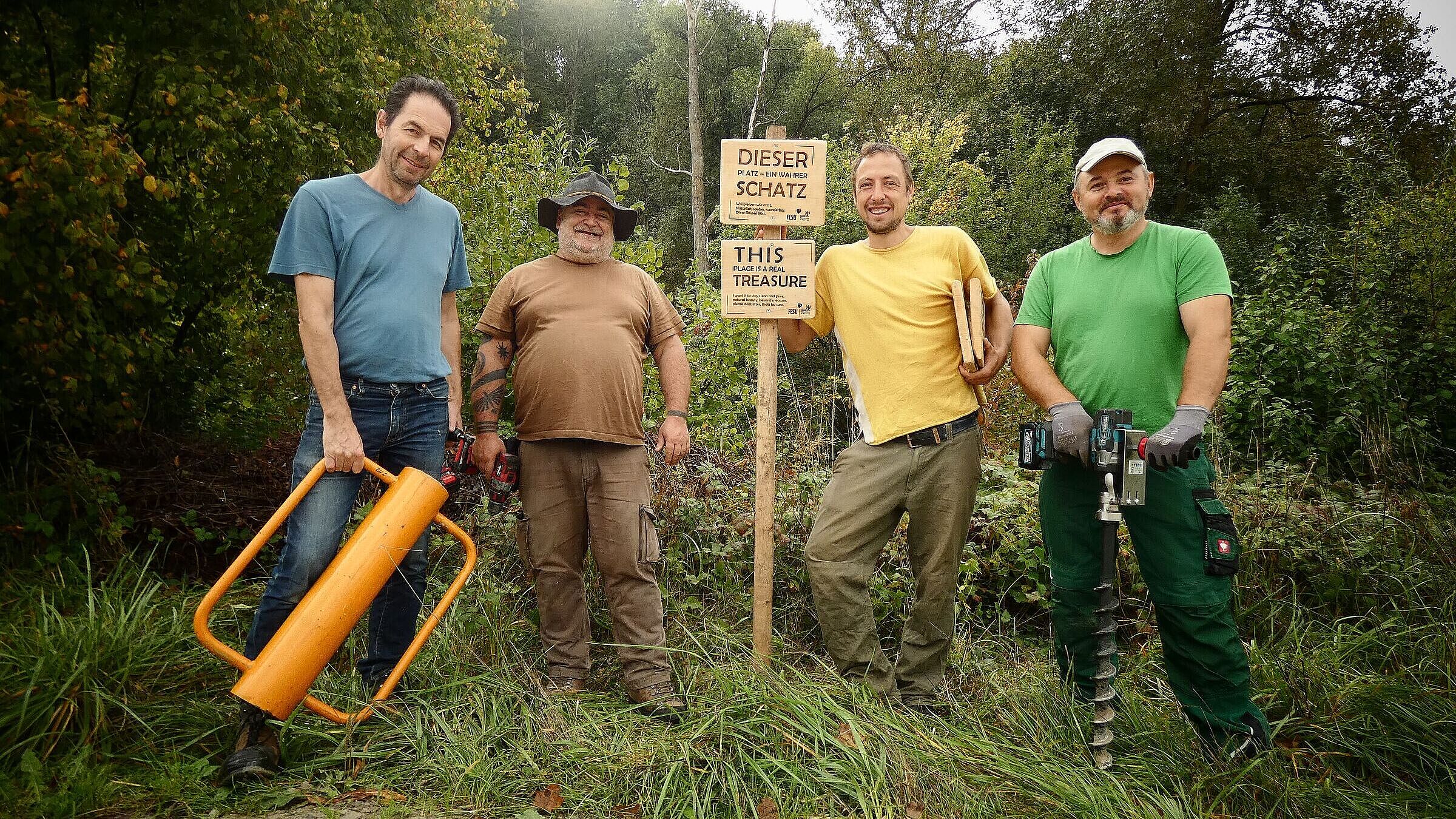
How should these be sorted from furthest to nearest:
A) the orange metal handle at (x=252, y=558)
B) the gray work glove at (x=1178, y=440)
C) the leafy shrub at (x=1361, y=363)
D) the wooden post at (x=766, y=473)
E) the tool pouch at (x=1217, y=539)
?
the leafy shrub at (x=1361, y=363)
the wooden post at (x=766, y=473)
the tool pouch at (x=1217, y=539)
the gray work glove at (x=1178, y=440)
the orange metal handle at (x=252, y=558)

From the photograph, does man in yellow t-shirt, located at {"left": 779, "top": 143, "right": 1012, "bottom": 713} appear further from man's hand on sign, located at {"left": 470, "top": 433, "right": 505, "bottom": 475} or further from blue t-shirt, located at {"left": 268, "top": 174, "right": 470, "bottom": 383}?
blue t-shirt, located at {"left": 268, "top": 174, "right": 470, "bottom": 383}

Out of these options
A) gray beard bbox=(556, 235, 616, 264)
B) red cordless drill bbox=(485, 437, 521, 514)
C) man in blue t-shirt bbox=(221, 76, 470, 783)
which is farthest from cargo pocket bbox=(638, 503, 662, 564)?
gray beard bbox=(556, 235, 616, 264)

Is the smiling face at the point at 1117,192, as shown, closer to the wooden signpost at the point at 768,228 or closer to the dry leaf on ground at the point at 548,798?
the wooden signpost at the point at 768,228

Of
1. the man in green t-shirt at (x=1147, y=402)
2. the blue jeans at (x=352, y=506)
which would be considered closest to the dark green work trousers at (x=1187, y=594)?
the man in green t-shirt at (x=1147, y=402)

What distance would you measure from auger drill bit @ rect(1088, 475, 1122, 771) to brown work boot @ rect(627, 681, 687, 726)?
1411 mm

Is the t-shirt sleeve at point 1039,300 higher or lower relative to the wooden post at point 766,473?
higher

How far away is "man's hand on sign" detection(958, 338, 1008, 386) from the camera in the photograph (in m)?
3.04

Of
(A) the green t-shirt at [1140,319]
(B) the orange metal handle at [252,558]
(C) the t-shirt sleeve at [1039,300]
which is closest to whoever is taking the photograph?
(B) the orange metal handle at [252,558]

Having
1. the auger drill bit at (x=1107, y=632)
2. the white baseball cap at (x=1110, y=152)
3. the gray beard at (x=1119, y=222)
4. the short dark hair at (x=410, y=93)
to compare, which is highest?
the short dark hair at (x=410, y=93)

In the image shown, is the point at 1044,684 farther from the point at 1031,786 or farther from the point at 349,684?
the point at 349,684

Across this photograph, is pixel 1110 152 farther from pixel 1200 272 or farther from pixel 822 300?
pixel 822 300

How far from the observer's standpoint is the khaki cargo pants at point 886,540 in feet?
10.1

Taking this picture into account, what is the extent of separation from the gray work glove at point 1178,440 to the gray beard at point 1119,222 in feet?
2.26

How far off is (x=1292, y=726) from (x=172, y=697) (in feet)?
13.1
